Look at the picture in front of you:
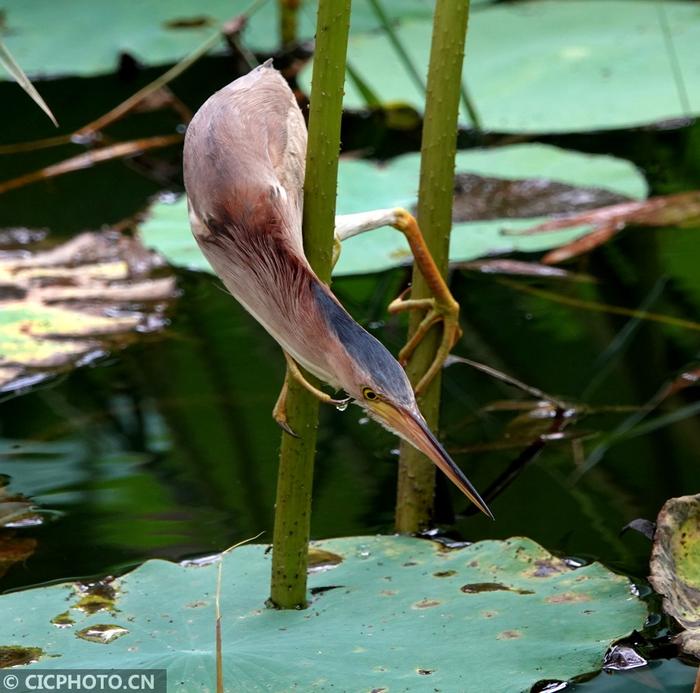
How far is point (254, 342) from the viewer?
3299 mm

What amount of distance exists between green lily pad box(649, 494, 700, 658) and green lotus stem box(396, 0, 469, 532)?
0.48 meters

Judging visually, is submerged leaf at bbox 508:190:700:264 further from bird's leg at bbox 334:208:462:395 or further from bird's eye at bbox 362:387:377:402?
bird's eye at bbox 362:387:377:402

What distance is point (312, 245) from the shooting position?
64.6 inches

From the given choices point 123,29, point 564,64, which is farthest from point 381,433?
point 123,29

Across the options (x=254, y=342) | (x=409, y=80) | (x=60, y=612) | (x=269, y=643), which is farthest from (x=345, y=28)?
(x=409, y=80)

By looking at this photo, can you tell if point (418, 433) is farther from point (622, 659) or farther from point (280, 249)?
point (622, 659)

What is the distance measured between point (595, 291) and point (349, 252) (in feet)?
2.46

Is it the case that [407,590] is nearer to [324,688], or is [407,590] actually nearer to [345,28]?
[324,688]

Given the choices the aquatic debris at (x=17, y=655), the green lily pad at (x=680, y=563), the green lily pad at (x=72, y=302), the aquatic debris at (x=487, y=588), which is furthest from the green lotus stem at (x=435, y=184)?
the green lily pad at (x=72, y=302)

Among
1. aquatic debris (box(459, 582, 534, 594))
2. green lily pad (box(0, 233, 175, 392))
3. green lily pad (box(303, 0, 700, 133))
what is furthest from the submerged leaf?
aquatic debris (box(459, 582, 534, 594))

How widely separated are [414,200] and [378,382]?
2.41m

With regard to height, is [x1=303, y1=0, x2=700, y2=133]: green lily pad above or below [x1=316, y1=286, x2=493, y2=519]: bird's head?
above

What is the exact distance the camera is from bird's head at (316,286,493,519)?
4.91 ft

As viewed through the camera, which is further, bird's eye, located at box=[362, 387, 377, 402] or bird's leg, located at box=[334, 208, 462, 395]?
bird's leg, located at box=[334, 208, 462, 395]
